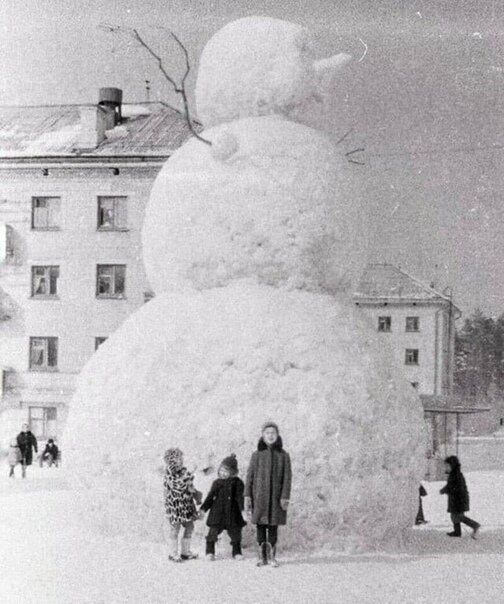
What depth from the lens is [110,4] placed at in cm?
796

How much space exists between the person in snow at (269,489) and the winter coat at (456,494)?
300 centimetres

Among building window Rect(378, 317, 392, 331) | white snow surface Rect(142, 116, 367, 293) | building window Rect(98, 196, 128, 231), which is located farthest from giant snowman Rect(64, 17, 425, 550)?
building window Rect(378, 317, 392, 331)

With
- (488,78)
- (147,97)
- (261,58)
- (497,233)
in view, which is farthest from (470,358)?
(261,58)

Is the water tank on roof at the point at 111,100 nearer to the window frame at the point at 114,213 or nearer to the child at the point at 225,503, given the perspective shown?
the window frame at the point at 114,213

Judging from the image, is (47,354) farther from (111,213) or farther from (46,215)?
(111,213)

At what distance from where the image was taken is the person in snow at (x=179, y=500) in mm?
7715

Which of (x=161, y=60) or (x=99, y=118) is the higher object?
(x=99, y=118)

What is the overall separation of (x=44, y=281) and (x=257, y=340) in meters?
15.7

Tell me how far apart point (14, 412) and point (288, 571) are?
16.0m

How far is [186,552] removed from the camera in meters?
7.84

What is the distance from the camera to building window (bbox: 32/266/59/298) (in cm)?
2316

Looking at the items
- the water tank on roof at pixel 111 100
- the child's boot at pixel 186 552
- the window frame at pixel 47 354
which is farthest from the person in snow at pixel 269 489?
the water tank on roof at pixel 111 100

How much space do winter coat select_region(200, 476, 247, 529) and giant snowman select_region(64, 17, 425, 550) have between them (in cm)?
20

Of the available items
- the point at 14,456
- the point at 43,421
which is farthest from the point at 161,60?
the point at 43,421
